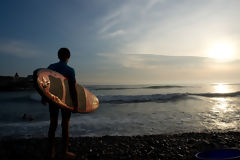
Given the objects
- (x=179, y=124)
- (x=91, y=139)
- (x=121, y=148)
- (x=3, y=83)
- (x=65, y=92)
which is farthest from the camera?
(x=3, y=83)

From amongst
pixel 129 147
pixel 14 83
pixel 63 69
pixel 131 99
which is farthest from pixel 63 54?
pixel 14 83

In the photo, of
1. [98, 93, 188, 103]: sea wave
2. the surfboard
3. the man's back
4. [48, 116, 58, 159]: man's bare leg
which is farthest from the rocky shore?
[98, 93, 188, 103]: sea wave

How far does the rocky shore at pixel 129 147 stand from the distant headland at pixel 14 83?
38.7m

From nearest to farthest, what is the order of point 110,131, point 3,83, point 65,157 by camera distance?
point 65,157, point 110,131, point 3,83

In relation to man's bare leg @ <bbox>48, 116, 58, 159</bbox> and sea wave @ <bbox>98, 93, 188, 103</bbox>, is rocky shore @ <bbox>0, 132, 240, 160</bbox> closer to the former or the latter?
man's bare leg @ <bbox>48, 116, 58, 159</bbox>

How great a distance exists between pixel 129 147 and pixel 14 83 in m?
45.1

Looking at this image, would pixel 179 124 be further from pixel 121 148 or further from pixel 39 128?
pixel 39 128

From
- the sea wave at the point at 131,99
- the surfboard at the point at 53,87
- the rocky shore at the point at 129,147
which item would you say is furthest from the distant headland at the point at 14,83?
the surfboard at the point at 53,87

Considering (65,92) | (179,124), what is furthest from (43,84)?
(179,124)

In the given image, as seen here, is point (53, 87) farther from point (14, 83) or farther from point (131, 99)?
point (14, 83)

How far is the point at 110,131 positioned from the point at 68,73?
3582 millimetres

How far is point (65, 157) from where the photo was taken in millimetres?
3596

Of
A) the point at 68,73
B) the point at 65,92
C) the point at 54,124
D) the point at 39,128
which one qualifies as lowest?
the point at 39,128

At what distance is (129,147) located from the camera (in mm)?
4395
